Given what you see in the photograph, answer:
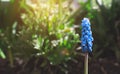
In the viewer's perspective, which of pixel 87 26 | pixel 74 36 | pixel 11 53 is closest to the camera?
pixel 87 26

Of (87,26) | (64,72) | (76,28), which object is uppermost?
(76,28)

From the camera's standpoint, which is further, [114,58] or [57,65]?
[114,58]

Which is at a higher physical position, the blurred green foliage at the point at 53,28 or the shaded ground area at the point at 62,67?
the blurred green foliage at the point at 53,28

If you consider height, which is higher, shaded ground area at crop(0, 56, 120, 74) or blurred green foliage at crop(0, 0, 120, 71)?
blurred green foliage at crop(0, 0, 120, 71)

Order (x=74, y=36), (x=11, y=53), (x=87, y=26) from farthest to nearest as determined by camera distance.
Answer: (x=11, y=53)
(x=74, y=36)
(x=87, y=26)

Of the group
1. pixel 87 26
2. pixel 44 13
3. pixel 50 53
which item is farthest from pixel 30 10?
pixel 87 26

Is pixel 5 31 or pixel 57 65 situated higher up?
pixel 5 31

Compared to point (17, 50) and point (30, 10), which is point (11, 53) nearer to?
point (17, 50)

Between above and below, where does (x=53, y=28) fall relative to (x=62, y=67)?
above
